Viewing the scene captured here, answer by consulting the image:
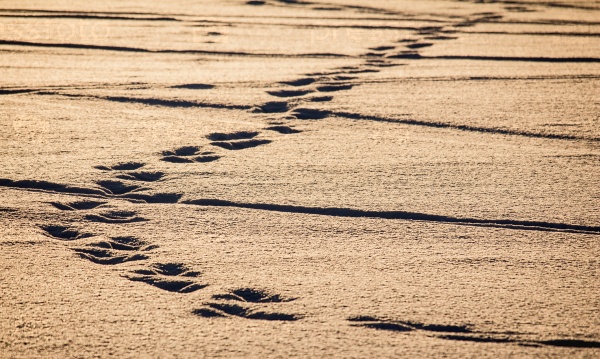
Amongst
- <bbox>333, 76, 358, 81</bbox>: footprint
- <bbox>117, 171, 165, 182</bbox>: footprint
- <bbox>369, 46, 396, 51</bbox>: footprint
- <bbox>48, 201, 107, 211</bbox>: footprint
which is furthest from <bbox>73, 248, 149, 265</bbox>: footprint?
<bbox>369, 46, 396, 51</bbox>: footprint

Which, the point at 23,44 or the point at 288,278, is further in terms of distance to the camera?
the point at 23,44

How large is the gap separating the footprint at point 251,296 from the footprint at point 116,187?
77 centimetres

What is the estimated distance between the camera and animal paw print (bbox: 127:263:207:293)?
195 cm

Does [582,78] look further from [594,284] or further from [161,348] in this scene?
[161,348]

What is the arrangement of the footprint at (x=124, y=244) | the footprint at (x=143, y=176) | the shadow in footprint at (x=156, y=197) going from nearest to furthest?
1. the footprint at (x=124, y=244)
2. the shadow in footprint at (x=156, y=197)
3. the footprint at (x=143, y=176)

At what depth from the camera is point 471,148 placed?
304 cm

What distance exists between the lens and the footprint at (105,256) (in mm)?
2076

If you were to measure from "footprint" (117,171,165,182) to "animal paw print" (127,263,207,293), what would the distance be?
0.66 m

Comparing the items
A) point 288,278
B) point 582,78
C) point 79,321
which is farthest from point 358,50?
point 79,321

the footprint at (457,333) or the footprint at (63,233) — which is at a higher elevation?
the footprint at (63,233)

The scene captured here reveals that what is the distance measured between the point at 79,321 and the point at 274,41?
3.52 meters

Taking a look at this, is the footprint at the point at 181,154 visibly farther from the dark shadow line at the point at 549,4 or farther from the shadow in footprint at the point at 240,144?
the dark shadow line at the point at 549,4

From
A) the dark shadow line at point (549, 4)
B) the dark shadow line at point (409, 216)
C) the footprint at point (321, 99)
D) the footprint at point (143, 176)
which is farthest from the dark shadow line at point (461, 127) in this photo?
the dark shadow line at point (549, 4)

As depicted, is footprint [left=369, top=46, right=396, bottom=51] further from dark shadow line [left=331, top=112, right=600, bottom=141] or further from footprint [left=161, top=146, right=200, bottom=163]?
footprint [left=161, top=146, right=200, bottom=163]
